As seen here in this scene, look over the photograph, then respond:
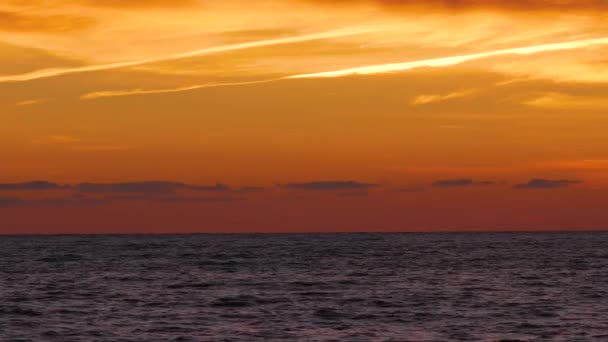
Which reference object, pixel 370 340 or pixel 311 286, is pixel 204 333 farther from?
pixel 311 286

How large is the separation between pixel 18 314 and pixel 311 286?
28.1 m

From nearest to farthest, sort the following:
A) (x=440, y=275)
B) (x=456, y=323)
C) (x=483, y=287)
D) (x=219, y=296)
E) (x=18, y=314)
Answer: (x=456, y=323) → (x=18, y=314) → (x=219, y=296) → (x=483, y=287) → (x=440, y=275)

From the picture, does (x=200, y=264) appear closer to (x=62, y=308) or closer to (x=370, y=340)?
(x=62, y=308)

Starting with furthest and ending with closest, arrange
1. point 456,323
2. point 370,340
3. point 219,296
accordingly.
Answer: point 219,296 < point 456,323 < point 370,340

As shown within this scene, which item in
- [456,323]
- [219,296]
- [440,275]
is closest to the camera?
[456,323]

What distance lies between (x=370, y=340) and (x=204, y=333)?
9003 millimetres

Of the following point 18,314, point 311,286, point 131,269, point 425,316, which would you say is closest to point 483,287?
point 311,286

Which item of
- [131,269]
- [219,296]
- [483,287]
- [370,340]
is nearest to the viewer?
[370,340]

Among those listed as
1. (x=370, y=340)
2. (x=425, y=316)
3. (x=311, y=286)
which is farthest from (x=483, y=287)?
(x=370, y=340)

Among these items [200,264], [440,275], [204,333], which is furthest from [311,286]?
[200,264]

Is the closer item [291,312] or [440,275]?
[291,312]

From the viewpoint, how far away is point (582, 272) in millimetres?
98375

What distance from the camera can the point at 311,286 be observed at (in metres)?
81.5

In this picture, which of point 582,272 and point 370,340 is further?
point 582,272
